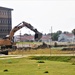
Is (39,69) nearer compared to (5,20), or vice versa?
(39,69)

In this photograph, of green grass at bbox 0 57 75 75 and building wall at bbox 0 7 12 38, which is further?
building wall at bbox 0 7 12 38

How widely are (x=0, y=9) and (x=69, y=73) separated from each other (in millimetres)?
127733

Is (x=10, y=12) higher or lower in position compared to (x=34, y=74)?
higher

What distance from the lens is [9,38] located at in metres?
88.2

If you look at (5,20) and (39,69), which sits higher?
(5,20)

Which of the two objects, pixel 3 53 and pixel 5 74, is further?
pixel 3 53

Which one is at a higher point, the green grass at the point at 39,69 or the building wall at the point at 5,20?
the building wall at the point at 5,20

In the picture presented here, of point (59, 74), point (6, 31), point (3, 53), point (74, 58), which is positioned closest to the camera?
point (59, 74)

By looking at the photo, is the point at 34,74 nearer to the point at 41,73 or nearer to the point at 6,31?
the point at 41,73

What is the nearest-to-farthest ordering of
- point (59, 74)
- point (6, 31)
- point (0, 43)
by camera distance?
1. point (59, 74)
2. point (0, 43)
3. point (6, 31)

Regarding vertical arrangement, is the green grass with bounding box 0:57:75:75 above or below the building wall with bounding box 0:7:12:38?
below

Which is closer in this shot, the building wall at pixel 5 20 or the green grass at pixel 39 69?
the green grass at pixel 39 69

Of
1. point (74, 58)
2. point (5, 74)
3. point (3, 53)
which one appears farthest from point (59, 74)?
point (3, 53)

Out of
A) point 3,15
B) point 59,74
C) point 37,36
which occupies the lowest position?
point 59,74
